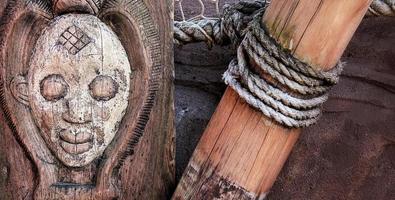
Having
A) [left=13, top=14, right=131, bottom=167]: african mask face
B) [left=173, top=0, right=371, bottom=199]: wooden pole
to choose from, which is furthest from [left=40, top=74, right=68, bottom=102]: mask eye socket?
[left=173, top=0, right=371, bottom=199]: wooden pole

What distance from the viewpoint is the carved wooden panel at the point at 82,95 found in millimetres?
1065

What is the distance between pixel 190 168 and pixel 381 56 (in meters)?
0.44

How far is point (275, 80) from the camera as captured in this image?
1.06 metres

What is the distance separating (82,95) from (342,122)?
0.53 m

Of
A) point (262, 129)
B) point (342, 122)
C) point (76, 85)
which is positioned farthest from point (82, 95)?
point (342, 122)

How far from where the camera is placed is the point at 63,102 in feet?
3.53

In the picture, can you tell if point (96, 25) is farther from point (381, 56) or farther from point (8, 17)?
point (381, 56)

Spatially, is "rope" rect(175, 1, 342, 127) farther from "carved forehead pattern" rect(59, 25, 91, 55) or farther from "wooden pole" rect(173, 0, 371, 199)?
"carved forehead pattern" rect(59, 25, 91, 55)

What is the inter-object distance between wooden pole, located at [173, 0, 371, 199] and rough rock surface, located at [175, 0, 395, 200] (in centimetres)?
18

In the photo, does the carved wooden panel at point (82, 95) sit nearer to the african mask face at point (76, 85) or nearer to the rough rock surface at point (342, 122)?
the african mask face at point (76, 85)

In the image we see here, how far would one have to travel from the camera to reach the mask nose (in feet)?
3.53

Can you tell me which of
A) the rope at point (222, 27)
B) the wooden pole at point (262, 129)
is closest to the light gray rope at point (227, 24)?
the rope at point (222, 27)

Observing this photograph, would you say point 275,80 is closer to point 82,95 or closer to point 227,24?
point 227,24

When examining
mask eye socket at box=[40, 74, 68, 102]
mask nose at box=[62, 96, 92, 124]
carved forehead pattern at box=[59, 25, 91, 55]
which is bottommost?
mask nose at box=[62, 96, 92, 124]
